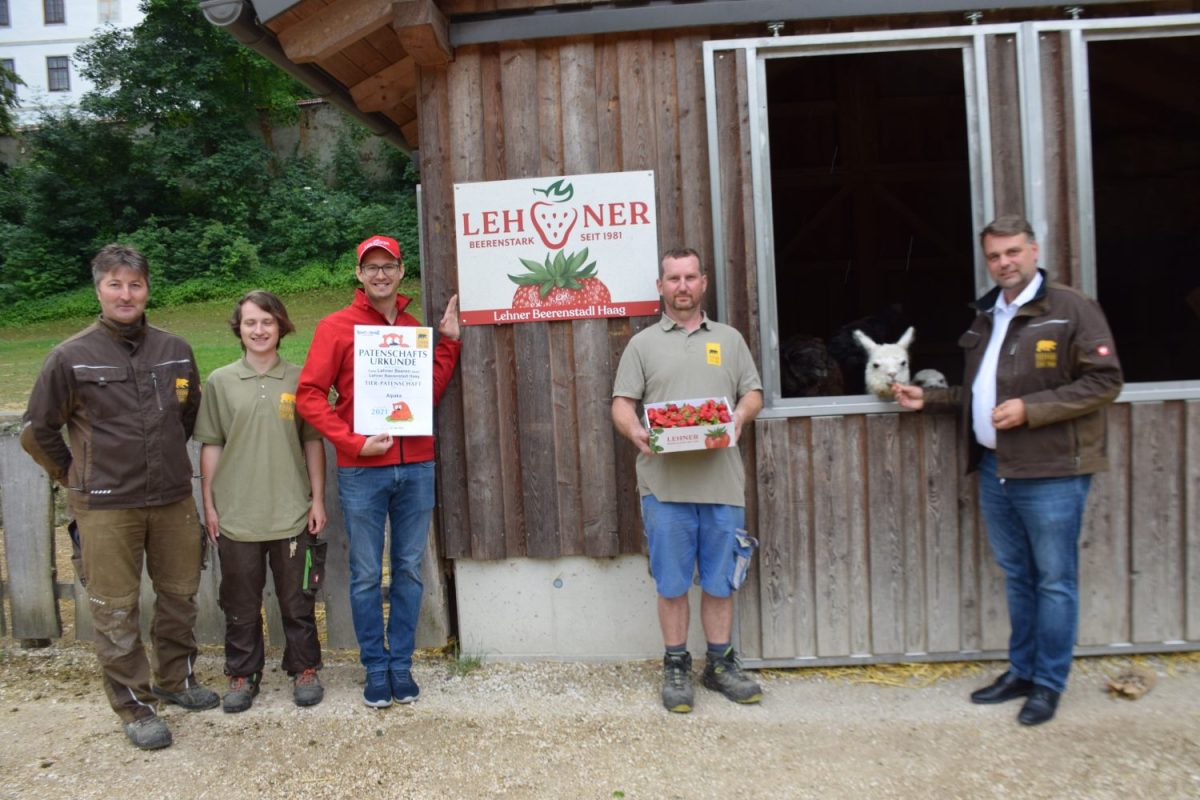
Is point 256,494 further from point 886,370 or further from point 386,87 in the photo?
point 886,370

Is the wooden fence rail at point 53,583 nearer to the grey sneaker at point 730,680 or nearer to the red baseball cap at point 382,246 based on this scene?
the red baseball cap at point 382,246

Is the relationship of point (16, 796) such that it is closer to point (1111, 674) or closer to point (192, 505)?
point (192, 505)

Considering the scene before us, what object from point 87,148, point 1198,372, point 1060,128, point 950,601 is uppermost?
point 87,148

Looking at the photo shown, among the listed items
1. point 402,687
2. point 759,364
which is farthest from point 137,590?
point 759,364

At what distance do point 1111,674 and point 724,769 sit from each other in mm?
1959

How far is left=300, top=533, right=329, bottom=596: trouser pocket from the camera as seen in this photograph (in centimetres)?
384

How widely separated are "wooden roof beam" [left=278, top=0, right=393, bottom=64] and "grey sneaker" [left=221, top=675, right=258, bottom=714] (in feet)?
9.57

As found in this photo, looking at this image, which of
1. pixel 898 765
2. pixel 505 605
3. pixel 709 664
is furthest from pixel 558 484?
pixel 898 765

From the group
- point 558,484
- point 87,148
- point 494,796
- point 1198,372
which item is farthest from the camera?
point 87,148

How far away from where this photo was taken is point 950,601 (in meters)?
3.96

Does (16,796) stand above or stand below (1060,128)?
below

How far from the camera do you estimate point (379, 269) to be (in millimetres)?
3672

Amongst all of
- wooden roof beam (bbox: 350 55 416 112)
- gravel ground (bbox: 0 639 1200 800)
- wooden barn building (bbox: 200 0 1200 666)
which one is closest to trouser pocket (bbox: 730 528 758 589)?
wooden barn building (bbox: 200 0 1200 666)

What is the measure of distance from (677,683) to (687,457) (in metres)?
1.02
